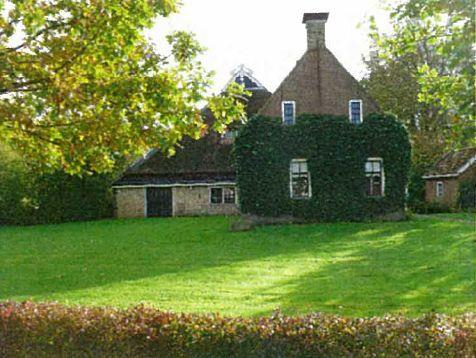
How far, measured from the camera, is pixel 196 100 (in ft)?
33.1

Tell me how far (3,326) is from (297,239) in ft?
60.3

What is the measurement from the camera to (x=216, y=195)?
4191 centimetres

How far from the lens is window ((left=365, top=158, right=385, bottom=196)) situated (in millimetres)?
33375

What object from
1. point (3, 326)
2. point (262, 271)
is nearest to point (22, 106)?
point (3, 326)

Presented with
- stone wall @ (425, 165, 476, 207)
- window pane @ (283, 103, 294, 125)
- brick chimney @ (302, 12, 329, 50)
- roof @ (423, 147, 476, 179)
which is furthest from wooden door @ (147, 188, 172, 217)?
roof @ (423, 147, 476, 179)

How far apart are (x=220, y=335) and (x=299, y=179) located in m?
25.6

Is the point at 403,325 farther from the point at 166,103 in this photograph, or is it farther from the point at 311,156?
the point at 311,156

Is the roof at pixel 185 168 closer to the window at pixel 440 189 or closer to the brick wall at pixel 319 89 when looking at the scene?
the brick wall at pixel 319 89

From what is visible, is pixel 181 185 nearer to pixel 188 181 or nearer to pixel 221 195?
pixel 188 181

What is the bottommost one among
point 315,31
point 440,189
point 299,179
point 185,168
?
point 440,189

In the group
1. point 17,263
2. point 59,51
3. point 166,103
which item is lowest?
point 17,263

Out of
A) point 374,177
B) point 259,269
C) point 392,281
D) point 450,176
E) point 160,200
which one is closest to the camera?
point 392,281

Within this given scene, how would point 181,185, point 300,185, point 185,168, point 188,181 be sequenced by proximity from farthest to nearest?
1. point 185,168
2. point 188,181
3. point 181,185
4. point 300,185

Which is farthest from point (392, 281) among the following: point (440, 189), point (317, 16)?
point (440, 189)
